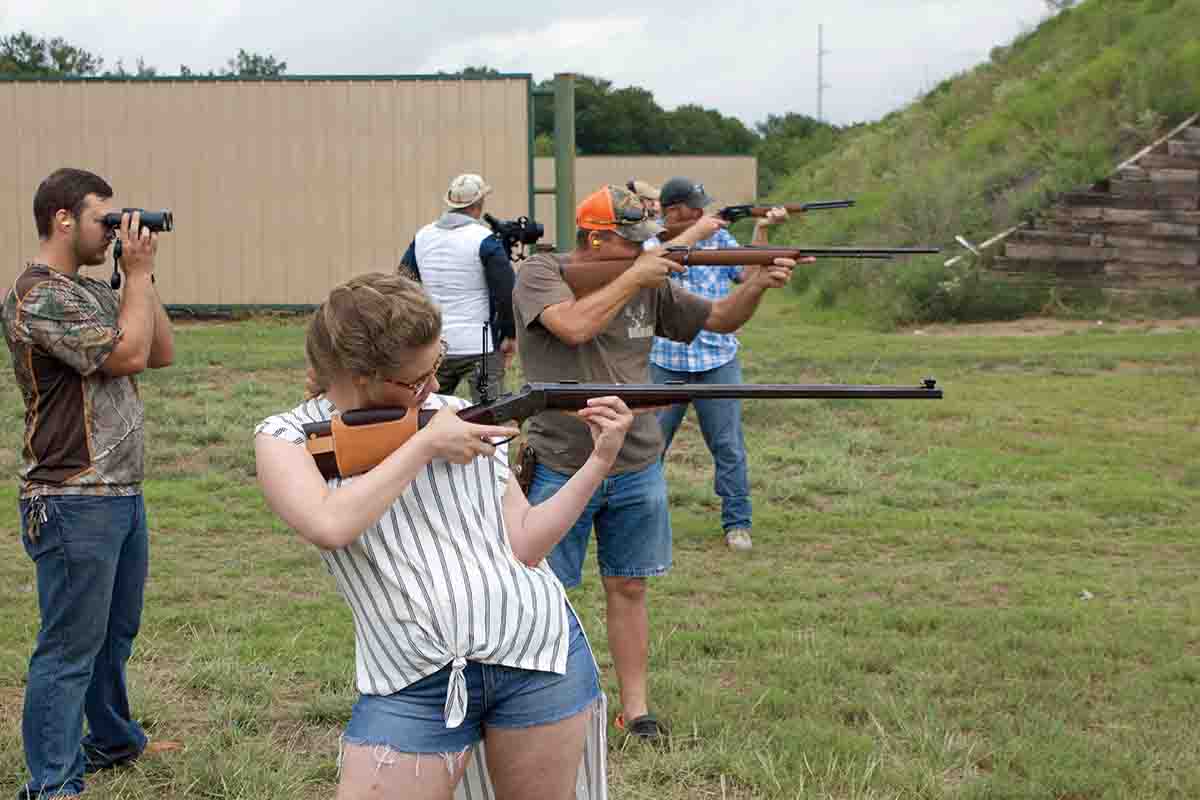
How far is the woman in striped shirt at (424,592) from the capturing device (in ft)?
9.32

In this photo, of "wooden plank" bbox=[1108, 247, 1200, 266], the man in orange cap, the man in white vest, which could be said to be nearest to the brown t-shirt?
the man in orange cap

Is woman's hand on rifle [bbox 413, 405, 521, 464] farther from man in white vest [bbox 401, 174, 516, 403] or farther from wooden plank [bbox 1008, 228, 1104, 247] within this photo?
wooden plank [bbox 1008, 228, 1104, 247]

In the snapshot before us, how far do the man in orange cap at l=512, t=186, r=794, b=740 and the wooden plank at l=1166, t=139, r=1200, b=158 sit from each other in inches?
695

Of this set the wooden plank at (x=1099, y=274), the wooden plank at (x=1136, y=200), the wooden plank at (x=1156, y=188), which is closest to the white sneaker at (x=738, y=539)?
the wooden plank at (x=1099, y=274)

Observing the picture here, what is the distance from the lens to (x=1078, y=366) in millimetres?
14344

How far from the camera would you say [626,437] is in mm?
5137

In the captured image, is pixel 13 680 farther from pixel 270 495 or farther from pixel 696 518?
pixel 696 518

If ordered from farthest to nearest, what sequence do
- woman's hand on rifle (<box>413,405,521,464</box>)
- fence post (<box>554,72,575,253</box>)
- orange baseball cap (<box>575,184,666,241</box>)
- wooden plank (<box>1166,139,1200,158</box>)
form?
1. wooden plank (<box>1166,139,1200,158</box>)
2. fence post (<box>554,72,575,253</box>)
3. orange baseball cap (<box>575,184,666,241</box>)
4. woman's hand on rifle (<box>413,405,521,464</box>)

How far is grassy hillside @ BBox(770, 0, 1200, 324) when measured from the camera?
19.8 m

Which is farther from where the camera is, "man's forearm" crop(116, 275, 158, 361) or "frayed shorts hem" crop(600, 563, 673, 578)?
"frayed shorts hem" crop(600, 563, 673, 578)

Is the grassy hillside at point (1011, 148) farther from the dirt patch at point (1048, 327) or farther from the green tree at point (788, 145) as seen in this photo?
the green tree at point (788, 145)

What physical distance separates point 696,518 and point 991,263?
1244 cm

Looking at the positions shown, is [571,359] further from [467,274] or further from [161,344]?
[467,274]

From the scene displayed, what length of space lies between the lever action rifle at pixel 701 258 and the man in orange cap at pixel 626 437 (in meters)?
0.04
